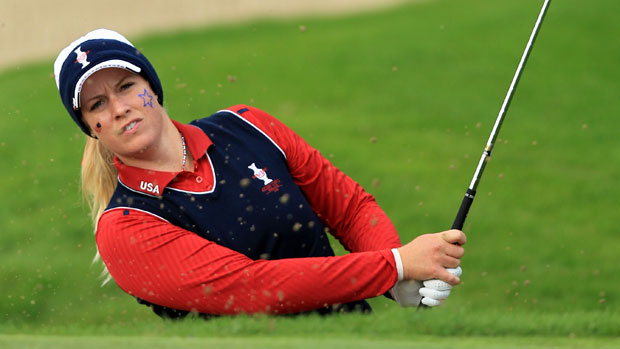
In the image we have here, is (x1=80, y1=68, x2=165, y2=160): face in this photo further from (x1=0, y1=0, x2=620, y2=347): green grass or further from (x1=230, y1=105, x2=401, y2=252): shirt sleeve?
(x1=0, y1=0, x2=620, y2=347): green grass

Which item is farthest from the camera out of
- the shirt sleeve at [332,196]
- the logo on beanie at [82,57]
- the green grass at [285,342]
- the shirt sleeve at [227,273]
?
the shirt sleeve at [332,196]

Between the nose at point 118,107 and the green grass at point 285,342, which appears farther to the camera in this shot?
the nose at point 118,107

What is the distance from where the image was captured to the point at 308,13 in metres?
15.5

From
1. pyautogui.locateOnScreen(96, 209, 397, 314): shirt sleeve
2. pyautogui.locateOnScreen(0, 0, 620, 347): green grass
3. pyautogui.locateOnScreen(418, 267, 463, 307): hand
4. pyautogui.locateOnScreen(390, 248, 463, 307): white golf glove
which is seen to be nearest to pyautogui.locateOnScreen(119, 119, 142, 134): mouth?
pyautogui.locateOnScreen(96, 209, 397, 314): shirt sleeve

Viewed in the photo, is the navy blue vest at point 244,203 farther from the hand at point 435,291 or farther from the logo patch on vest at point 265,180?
the hand at point 435,291

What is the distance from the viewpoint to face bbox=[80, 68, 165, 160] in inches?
111

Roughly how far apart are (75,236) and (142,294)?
186 inches

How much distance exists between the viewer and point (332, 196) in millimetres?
3156

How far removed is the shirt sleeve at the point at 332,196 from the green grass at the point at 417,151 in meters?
0.32

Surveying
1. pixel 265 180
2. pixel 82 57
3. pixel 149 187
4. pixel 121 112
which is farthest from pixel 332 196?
pixel 82 57

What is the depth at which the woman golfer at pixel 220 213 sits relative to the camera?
267 cm

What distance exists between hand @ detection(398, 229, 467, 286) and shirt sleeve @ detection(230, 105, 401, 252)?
322mm

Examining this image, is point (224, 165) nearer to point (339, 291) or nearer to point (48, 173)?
point (339, 291)

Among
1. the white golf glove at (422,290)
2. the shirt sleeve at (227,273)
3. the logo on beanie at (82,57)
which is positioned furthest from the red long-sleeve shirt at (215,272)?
the logo on beanie at (82,57)
